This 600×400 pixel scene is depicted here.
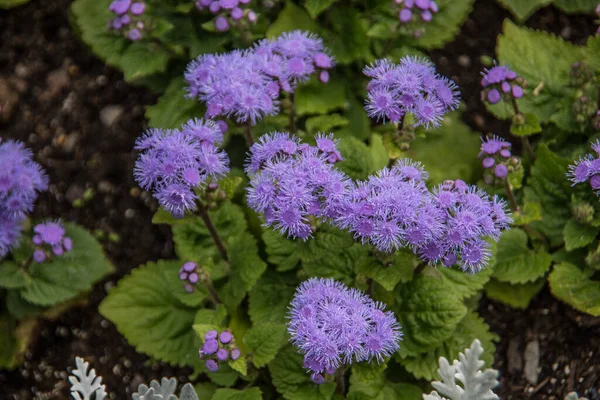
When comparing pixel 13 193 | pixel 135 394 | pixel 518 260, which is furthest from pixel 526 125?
pixel 13 193

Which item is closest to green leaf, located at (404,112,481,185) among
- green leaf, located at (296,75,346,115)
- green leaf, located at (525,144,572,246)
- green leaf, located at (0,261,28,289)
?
green leaf, located at (525,144,572,246)

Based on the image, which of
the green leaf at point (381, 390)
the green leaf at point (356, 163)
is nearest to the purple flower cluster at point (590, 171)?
the green leaf at point (356, 163)

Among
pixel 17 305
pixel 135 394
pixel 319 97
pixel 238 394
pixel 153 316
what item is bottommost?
pixel 17 305

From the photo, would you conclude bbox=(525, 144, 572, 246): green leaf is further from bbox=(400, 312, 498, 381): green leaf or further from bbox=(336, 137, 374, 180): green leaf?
bbox=(336, 137, 374, 180): green leaf

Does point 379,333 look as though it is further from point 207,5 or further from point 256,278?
point 207,5

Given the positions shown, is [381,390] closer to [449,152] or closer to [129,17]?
[449,152]

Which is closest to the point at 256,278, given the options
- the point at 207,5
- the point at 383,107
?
the point at 383,107
